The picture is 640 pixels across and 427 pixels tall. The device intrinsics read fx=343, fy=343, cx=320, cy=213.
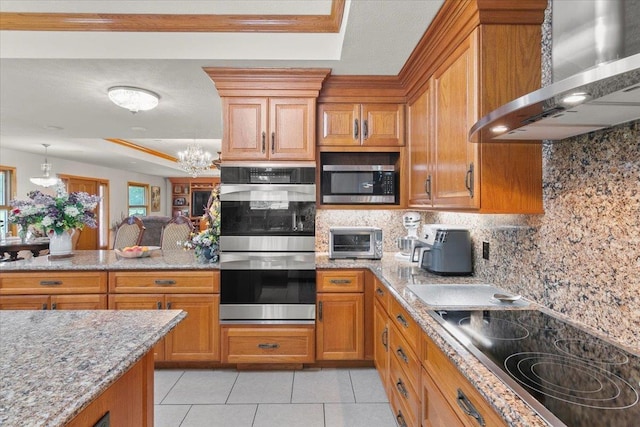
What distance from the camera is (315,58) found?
8.11ft

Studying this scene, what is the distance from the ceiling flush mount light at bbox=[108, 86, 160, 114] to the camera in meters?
2.84

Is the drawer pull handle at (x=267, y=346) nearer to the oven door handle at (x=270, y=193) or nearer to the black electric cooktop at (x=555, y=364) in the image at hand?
the oven door handle at (x=270, y=193)

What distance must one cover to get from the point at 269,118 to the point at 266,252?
1061 millimetres

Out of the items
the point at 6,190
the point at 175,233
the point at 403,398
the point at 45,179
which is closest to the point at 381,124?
the point at 403,398

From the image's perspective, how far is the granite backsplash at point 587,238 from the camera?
118 cm

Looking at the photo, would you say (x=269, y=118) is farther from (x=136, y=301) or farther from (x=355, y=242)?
(x=136, y=301)

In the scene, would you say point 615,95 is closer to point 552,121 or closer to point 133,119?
point 552,121

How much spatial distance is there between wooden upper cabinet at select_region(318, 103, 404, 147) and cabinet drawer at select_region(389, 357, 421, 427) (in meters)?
1.68

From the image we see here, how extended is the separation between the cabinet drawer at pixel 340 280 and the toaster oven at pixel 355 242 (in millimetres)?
196

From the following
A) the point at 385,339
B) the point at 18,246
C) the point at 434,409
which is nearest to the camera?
the point at 434,409

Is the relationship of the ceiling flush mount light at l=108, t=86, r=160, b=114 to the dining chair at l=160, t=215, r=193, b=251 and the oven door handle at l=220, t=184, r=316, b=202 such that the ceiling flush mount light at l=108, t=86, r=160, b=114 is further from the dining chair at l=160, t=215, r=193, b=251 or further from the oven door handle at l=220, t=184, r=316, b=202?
the dining chair at l=160, t=215, r=193, b=251

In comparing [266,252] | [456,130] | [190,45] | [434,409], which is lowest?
[434,409]

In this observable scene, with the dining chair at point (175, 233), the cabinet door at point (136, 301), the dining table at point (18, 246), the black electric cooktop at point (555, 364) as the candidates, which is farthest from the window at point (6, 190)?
the black electric cooktop at point (555, 364)

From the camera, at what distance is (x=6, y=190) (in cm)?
605
